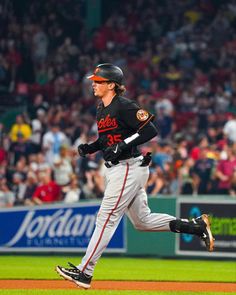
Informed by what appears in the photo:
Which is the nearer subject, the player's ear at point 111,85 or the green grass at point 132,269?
the player's ear at point 111,85

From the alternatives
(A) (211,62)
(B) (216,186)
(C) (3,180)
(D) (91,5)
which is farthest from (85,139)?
(D) (91,5)

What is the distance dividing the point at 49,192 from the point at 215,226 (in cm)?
352

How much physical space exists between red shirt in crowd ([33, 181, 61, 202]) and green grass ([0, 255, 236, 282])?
1608 millimetres

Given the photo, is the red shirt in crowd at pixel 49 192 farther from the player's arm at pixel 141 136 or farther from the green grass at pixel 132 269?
the player's arm at pixel 141 136

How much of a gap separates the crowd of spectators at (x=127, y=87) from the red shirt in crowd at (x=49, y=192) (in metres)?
0.02

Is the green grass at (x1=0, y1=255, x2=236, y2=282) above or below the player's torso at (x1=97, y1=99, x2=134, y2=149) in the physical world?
below

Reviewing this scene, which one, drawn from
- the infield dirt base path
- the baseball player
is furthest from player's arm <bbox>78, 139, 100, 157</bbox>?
the infield dirt base path

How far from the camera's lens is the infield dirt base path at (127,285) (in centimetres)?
1142

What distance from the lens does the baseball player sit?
391 inches

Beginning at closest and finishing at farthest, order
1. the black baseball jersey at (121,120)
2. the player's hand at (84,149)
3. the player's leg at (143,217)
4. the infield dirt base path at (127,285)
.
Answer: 1. the black baseball jersey at (121,120)
2. the player's leg at (143,217)
3. the player's hand at (84,149)
4. the infield dirt base path at (127,285)

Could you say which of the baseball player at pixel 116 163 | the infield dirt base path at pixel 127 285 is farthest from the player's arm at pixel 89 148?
the infield dirt base path at pixel 127 285

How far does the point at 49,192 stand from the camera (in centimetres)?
1889

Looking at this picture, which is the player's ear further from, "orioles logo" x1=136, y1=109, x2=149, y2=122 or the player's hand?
the player's hand

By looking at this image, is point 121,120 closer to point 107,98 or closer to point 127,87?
point 107,98
